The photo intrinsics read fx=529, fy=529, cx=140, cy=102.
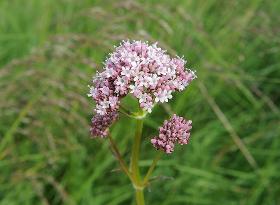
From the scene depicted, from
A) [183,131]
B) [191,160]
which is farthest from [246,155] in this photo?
[183,131]

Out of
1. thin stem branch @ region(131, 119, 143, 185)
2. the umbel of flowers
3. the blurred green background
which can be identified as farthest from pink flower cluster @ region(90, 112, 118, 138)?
the blurred green background

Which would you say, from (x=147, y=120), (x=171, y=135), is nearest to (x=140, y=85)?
(x=171, y=135)

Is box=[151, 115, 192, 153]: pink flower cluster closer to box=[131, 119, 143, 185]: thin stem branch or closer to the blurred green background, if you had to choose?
box=[131, 119, 143, 185]: thin stem branch

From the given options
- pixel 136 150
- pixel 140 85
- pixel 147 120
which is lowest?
pixel 136 150

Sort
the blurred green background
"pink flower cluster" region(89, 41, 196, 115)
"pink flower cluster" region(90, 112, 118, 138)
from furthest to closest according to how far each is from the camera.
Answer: the blurred green background → "pink flower cluster" region(90, 112, 118, 138) → "pink flower cluster" region(89, 41, 196, 115)

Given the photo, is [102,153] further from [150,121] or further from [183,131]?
[183,131]

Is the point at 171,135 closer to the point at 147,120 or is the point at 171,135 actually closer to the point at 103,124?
the point at 103,124
